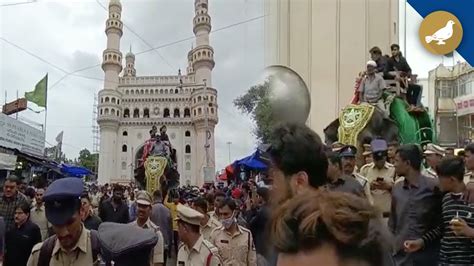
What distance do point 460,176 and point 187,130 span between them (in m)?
63.6

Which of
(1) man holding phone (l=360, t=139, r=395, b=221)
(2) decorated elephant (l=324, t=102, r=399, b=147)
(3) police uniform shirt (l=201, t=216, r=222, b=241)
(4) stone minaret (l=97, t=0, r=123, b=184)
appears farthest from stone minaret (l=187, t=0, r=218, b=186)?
(1) man holding phone (l=360, t=139, r=395, b=221)

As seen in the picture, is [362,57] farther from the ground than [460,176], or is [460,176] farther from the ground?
[362,57]

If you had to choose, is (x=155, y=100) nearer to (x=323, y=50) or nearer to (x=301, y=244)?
(x=323, y=50)

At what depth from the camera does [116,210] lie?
8.07 meters

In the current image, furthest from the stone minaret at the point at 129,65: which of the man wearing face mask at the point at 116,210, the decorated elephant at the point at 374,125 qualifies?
the decorated elephant at the point at 374,125

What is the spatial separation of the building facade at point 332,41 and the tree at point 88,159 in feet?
210

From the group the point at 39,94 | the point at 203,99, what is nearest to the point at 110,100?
the point at 203,99

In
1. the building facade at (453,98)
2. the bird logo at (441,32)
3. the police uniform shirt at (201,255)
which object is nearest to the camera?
the police uniform shirt at (201,255)

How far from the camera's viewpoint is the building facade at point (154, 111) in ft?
203

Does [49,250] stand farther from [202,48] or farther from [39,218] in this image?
[202,48]

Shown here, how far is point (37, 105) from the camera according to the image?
23734 millimetres

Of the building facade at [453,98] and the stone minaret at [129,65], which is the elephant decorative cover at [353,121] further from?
the stone minaret at [129,65]

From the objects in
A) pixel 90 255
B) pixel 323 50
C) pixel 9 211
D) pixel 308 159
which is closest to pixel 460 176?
pixel 308 159

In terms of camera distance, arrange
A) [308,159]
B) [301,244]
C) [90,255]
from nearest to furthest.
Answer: [301,244] < [308,159] < [90,255]
